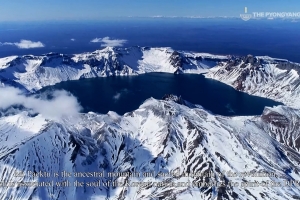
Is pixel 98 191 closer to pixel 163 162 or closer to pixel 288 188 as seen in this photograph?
pixel 163 162

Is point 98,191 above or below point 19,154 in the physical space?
below

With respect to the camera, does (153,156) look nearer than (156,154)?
Yes

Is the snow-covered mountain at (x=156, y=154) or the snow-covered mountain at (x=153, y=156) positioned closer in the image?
the snow-covered mountain at (x=153, y=156)

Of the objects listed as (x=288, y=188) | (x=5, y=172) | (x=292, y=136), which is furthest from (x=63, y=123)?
(x=292, y=136)

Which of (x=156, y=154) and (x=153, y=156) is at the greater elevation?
(x=156, y=154)

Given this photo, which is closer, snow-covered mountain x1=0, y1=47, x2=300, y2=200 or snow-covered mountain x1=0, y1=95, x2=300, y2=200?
snow-covered mountain x1=0, y1=47, x2=300, y2=200

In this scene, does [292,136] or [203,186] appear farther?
[292,136]

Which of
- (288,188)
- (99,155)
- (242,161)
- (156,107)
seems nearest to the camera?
(288,188)

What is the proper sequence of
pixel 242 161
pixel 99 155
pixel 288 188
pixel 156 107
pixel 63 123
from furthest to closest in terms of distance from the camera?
pixel 156 107
pixel 63 123
pixel 99 155
pixel 242 161
pixel 288 188
